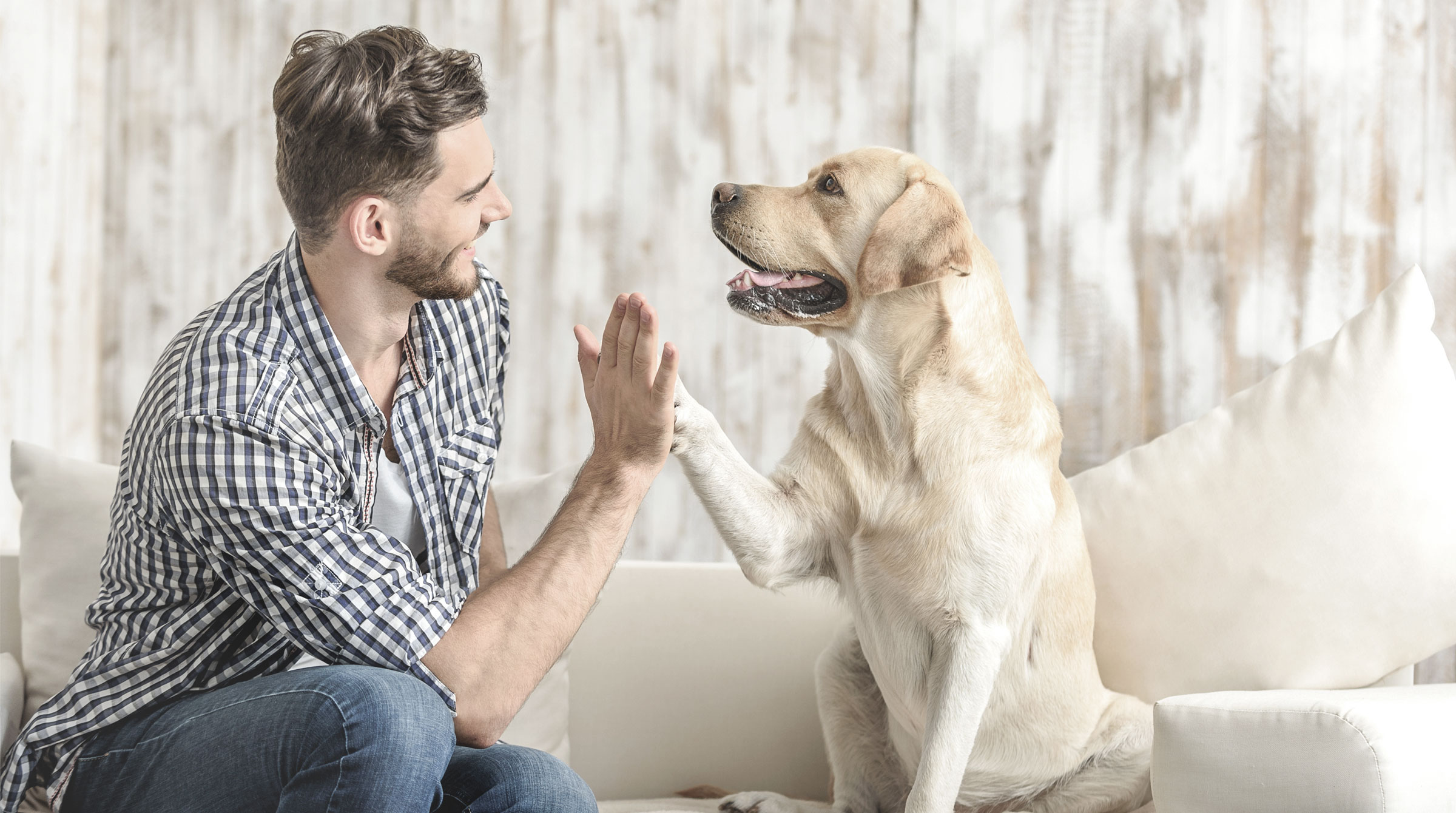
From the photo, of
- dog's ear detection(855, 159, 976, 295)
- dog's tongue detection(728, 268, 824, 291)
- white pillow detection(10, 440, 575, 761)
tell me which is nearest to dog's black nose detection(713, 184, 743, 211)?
dog's tongue detection(728, 268, 824, 291)

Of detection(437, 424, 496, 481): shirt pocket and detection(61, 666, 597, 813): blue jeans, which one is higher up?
detection(437, 424, 496, 481): shirt pocket

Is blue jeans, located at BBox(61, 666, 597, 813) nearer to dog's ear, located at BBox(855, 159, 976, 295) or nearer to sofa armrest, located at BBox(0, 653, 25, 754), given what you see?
sofa armrest, located at BBox(0, 653, 25, 754)

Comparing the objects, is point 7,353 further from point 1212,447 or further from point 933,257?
point 1212,447

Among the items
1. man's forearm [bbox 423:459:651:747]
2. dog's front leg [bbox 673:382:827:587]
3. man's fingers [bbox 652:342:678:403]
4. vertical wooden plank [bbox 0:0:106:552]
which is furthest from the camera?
vertical wooden plank [bbox 0:0:106:552]

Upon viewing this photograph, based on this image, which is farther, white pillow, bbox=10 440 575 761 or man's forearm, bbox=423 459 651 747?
white pillow, bbox=10 440 575 761

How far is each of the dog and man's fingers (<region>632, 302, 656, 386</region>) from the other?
3.8 inches

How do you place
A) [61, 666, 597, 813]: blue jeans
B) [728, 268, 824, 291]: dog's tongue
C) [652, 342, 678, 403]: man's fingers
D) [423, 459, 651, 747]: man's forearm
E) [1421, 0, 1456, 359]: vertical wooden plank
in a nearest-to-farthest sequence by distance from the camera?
[61, 666, 597, 813]: blue jeans < [423, 459, 651, 747]: man's forearm < [652, 342, 678, 403]: man's fingers < [728, 268, 824, 291]: dog's tongue < [1421, 0, 1456, 359]: vertical wooden plank

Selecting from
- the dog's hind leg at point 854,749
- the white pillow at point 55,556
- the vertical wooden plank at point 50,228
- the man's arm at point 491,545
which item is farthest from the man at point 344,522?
the vertical wooden plank at point 50,228

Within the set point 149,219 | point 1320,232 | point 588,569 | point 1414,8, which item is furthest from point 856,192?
point 149,219

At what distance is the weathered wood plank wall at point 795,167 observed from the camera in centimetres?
214

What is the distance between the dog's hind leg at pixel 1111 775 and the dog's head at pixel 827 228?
29.3 inches

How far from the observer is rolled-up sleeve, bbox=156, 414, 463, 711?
1049 mm

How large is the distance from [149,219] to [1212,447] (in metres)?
2.28

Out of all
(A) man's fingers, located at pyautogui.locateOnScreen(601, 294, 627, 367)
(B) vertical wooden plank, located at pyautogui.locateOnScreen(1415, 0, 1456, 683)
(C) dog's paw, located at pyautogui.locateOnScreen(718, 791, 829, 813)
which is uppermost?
(B) vertical wooden plank, located at pyautogui.locateOnScreen(1415, 0, 1456, 683)
